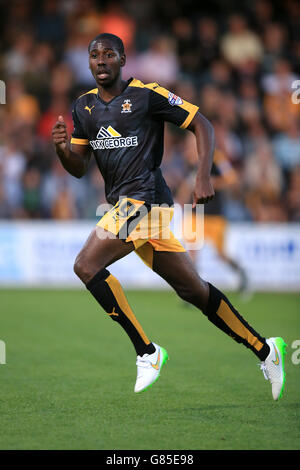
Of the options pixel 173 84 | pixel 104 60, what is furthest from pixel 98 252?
pixel 173 84

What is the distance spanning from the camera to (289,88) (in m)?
15.7

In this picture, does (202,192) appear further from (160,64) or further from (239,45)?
(239,45)

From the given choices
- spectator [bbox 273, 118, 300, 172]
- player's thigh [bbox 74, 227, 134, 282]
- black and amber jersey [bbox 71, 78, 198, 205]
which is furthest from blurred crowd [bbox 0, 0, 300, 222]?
player's thigh [bbox 74, 227, 134, 282]

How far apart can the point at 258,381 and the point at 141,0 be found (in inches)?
540

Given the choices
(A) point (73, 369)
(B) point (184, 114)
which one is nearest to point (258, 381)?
(A) point (73, 369)

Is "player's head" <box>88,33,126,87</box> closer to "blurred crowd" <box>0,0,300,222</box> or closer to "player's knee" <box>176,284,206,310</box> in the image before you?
"player's knee" <box>176,284,206,310</box>

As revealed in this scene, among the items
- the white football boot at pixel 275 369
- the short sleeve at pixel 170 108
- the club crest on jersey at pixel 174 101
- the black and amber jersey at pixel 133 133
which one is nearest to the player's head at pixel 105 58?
the black and amber jersey at pixel 133 133

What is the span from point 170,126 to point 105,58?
9.94 meters

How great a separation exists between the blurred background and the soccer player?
20.6ft

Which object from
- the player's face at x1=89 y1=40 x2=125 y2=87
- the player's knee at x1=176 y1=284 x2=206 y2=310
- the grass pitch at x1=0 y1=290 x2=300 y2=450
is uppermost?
the player's face at x1=89 y1=40 x2=125 y2=87

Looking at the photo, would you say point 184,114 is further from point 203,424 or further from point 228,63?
point 228,63

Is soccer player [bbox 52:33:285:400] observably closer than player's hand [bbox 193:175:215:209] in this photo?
No

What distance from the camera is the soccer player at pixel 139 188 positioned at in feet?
17.3

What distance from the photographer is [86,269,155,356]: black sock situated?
5184mm
